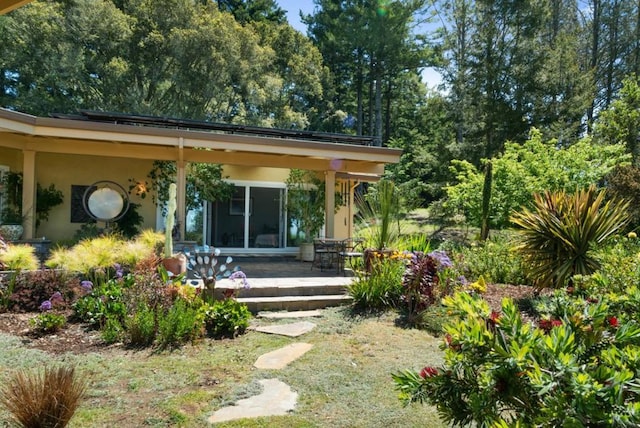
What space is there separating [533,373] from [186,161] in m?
10.00

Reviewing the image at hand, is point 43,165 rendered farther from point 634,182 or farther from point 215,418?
point 634,182

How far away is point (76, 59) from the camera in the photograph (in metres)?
19.3

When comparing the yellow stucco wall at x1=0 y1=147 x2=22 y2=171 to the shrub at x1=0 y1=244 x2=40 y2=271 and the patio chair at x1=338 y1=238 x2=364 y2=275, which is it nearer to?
the shrub at x1=0 y1=244 x2=40 y2=271

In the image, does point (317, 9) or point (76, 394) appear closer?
point (76, 394)

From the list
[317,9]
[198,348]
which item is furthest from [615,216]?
[317,9]

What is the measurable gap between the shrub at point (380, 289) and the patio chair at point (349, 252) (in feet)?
6.29

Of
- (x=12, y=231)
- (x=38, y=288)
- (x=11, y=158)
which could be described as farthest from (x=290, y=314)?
(x=11, y=158)

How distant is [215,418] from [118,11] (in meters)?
21.6

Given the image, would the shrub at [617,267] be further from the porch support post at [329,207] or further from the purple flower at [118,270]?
the purple flower at [118,270]

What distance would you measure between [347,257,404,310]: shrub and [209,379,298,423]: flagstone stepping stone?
Result: 10.2ft

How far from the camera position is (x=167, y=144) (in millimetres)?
9547

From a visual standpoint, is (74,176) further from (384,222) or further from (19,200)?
(384,222)

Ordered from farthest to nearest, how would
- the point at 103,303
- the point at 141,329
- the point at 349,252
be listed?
the point at 349,252
the point at 103,303
the point at 141,329

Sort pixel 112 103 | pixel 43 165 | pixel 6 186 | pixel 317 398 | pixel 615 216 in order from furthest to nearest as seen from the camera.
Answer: pixel 112 103, pixel 43 165, pixel 6 186, pixel 615 216, pixel 317 398
